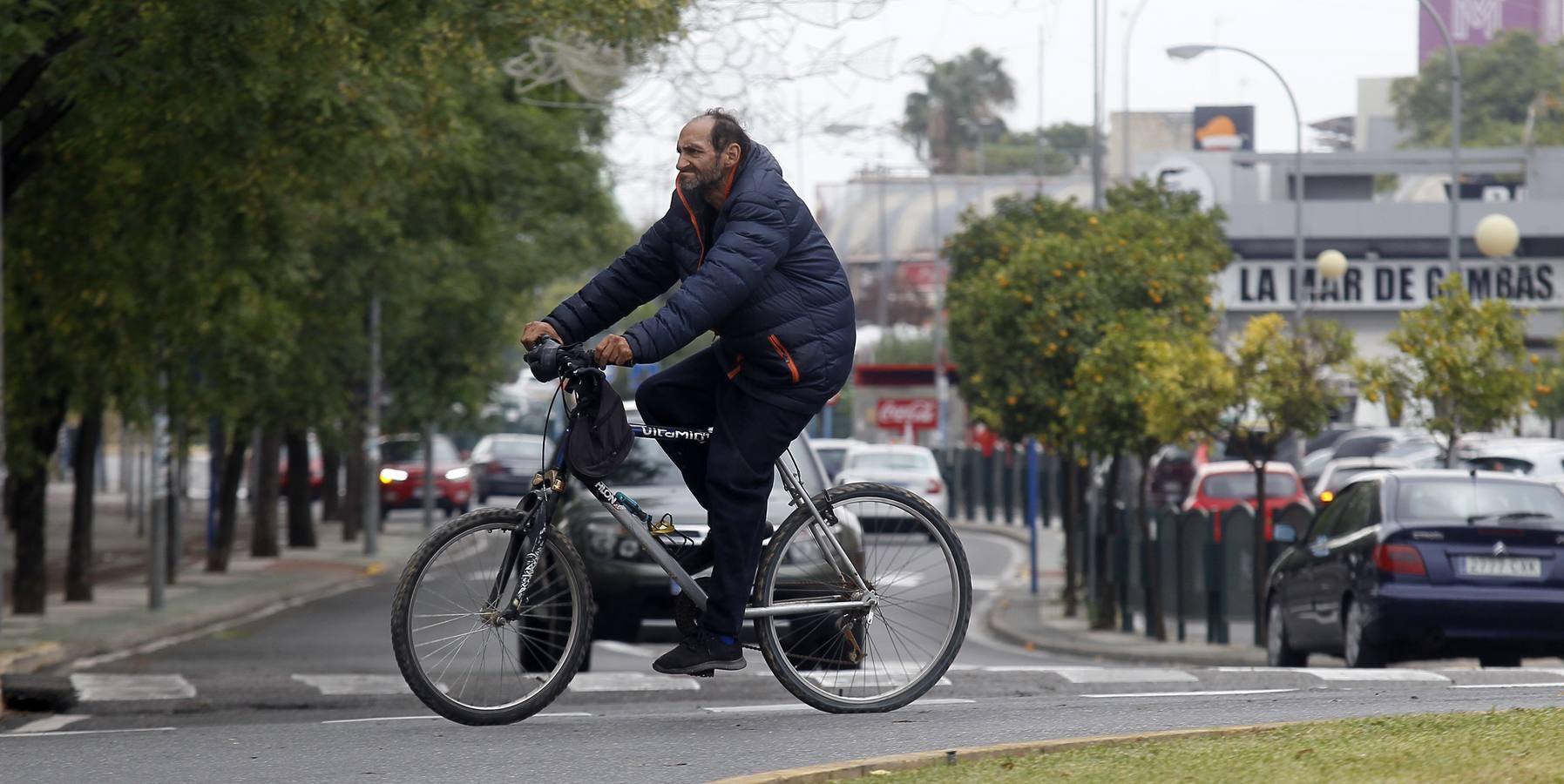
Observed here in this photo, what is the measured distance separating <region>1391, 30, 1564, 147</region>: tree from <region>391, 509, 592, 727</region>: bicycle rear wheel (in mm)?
87344

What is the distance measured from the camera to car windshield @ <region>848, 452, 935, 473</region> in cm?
4056

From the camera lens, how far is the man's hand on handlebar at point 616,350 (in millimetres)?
6492

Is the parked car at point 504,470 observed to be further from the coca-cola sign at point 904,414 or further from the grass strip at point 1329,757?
the grass strip at point 1329,757

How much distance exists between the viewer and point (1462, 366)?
19.2m

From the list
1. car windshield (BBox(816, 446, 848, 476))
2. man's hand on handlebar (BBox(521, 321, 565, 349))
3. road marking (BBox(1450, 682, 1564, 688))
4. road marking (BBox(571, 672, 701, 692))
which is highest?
car windshield (BBox(816, 446, 848, 476))

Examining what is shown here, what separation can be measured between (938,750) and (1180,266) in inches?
726

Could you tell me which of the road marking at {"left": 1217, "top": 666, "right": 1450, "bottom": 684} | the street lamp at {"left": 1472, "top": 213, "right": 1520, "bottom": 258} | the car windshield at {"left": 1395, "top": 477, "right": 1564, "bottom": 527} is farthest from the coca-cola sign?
the road marking at {"left": 1217, "top": 666, "right": 1450, "bottom": 684}

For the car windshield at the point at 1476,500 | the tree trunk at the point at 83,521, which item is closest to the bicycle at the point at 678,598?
the car windshield at the point at 1476,500

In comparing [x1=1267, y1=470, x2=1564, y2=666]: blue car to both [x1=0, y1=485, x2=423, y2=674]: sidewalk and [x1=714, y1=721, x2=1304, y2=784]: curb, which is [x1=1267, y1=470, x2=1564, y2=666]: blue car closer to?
[x1=714, y1=721, x2=1304, y2=784]: curb

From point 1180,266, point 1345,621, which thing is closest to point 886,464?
point 1180,266

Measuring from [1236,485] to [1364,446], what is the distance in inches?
557

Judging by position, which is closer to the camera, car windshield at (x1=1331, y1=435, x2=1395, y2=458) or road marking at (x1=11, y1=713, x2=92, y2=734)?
road marking at (x1=11, y1=713, x2=92, y2=734)

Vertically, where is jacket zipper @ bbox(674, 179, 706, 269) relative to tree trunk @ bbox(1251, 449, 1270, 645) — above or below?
above

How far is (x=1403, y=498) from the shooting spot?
566 inches
